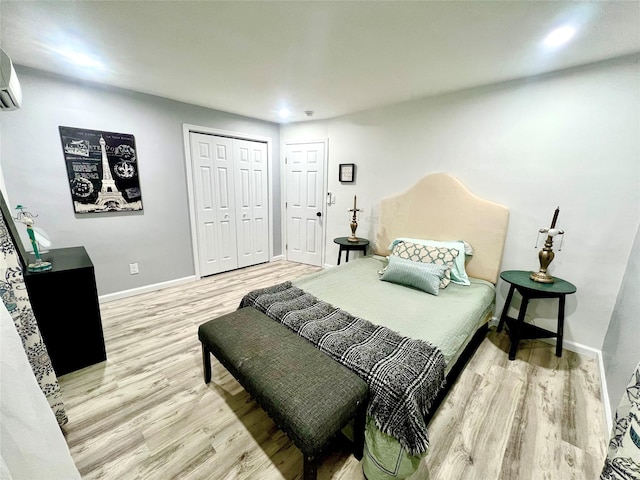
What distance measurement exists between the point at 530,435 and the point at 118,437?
2.34 meters

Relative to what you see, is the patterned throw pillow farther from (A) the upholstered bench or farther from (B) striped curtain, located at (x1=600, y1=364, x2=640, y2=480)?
(B) striped curtain, located at (x1=600, y1=364, x2=640, y2=480)

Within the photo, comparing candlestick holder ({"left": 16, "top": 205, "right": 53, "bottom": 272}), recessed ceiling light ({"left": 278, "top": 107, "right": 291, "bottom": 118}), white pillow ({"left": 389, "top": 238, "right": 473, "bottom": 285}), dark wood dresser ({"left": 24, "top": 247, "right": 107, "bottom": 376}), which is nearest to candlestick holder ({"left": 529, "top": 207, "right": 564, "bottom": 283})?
white pillow ({"left": 389, "top": 238, "right": 473, "bottom": 285})

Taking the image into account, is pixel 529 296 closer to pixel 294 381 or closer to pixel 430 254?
pixel 430 254

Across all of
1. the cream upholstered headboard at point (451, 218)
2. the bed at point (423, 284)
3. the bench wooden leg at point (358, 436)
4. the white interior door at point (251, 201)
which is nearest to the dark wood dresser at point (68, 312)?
the bed at point (423, 284)

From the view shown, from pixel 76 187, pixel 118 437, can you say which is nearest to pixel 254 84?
pixel 76 187

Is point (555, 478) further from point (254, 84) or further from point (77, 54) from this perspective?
point (77, 54)

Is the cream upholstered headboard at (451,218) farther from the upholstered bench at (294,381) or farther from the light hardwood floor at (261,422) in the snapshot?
the upholstered bench at (294,381)

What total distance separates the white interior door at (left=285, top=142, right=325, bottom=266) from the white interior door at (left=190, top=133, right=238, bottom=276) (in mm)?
972

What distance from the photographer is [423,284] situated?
222 cm

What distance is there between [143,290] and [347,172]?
120 inches

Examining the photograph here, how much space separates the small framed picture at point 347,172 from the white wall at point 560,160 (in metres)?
0.81

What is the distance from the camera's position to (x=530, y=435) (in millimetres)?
1490

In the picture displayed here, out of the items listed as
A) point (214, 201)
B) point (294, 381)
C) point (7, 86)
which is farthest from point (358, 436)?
point (214, 201)

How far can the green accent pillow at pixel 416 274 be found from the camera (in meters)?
2.21
